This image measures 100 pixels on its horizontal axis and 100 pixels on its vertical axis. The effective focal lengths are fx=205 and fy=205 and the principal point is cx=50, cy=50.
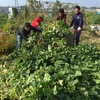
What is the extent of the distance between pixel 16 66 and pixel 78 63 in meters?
1.26

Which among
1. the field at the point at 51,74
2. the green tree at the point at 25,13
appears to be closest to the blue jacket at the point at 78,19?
the field at the point at 51,74

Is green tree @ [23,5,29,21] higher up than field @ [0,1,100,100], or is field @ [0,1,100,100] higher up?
green tree @ [23,5,29,21]

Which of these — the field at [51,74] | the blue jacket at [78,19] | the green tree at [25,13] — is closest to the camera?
the field at [51,74]

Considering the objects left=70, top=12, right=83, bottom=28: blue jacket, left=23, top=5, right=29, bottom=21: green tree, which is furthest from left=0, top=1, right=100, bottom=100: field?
left=23, top=5, right=29, bottom=21: green tree

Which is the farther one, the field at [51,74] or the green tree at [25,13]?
the green tree at [25,13]

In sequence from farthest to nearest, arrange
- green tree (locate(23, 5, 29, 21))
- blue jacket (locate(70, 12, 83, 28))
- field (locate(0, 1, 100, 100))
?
1. green tree (locate(23, 5, 29, 21))
2. blue jacket (locate(70, 12, 83, 28))
3. field (locate(0, 1, 100, 100))

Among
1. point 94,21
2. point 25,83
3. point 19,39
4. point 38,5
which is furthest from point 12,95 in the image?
point 94,21

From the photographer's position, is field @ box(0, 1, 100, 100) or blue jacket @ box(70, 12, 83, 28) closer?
field @ box(0, 1, 100, 100)

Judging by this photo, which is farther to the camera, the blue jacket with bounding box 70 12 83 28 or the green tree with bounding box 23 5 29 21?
the green tree with bounding box 23 5 29 21

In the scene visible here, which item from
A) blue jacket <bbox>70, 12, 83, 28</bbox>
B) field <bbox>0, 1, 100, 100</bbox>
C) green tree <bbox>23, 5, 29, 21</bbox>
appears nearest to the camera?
field <bbox>0, 1, 100, 100</bbox>

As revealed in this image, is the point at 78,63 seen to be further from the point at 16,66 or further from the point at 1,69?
the point at 1,69

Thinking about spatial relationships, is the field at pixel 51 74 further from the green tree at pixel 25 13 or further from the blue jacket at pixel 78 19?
the green tree at pixel 25 13

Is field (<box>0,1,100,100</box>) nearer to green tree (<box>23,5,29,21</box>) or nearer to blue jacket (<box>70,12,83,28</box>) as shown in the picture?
blue jacket (<box>70,12,83,28</box>)

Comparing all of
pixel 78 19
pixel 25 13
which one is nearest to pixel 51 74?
pixel 78 19
